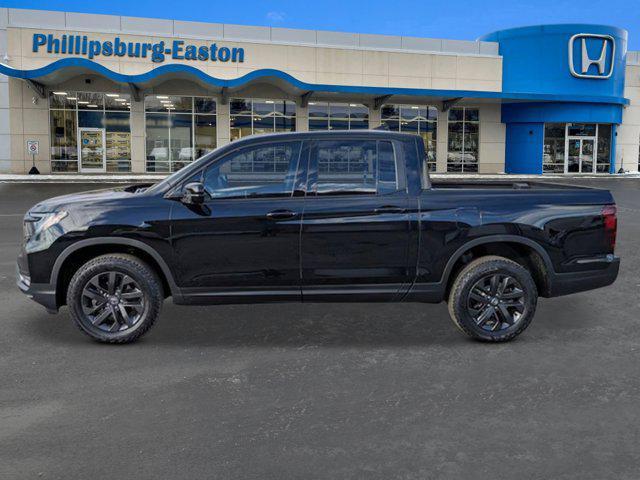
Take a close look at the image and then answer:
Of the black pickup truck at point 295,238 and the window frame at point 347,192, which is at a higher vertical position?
the window frame at point 347,192

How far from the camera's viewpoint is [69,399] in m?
4.23

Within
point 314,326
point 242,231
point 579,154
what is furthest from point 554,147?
point 242,231

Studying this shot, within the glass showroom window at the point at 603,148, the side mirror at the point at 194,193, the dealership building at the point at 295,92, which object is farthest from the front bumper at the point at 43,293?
the glass showroom window at the point at 603,148

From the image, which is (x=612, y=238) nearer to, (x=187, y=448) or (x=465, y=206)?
(x=465, y=206)

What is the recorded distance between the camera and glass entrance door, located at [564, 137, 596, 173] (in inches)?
1638

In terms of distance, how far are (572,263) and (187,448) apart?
3.82m

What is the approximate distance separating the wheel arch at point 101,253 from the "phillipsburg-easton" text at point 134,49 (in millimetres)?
30085

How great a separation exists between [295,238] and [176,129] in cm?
3078

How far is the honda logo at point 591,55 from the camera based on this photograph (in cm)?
3878

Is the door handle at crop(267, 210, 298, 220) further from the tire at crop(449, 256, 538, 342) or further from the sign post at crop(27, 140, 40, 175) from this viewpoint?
the sign post at crop(27, 140, 40, 175)

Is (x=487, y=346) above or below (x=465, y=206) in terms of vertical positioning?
below

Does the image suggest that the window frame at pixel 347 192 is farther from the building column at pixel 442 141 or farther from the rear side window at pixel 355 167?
the building column at pixel 442 141

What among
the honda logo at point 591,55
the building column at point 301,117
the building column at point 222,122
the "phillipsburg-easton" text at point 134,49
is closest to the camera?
the "phillipsburg-easton" text at point 134,49

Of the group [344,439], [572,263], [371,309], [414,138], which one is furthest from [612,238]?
[344,439]
